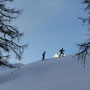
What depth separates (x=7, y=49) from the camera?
14203 millimetres

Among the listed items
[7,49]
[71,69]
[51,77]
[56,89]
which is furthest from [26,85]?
[7,49]

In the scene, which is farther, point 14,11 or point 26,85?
point 14,11

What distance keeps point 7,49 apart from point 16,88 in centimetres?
440

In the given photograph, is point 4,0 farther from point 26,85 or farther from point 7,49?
point 26,85

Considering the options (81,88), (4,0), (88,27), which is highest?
(4,0)

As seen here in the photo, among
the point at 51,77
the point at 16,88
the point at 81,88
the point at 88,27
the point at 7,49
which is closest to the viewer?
the point at 88,27

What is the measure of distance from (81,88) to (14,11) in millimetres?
9546

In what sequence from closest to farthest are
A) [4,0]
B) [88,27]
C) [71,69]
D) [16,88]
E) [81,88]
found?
[88,27]
[81,88]
[16,88]
[71,69]
[4,0]

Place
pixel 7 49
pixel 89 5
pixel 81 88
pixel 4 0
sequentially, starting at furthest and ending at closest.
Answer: pixel 4 0, pixel 7 49, pixel 81 88, pixel 89 5

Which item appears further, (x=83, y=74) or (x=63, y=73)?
(x=63, y=73)

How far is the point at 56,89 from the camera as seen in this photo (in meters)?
9.26

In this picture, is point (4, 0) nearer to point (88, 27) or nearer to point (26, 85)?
point (26, 85)

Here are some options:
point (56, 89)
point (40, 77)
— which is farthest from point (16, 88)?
point (56, 89)

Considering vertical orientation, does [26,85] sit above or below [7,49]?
below
